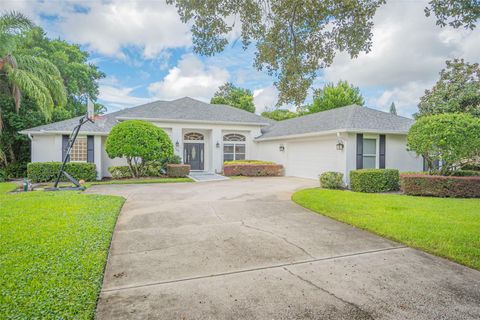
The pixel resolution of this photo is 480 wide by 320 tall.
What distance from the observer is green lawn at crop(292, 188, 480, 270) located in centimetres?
449

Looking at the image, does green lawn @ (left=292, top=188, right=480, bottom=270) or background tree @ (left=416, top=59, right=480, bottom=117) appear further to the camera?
background tree @ (left=416, top=59, right=480, bottom=117)

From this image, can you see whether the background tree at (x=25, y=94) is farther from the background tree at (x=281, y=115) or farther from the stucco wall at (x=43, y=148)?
the background tree at (x=281, y=115)

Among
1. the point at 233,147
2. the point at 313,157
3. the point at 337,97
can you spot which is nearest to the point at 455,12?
the point at 313,157

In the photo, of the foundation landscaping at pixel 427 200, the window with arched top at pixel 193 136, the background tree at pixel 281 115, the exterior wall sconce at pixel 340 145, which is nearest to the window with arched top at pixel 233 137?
the window with arched top at pixel 193 136

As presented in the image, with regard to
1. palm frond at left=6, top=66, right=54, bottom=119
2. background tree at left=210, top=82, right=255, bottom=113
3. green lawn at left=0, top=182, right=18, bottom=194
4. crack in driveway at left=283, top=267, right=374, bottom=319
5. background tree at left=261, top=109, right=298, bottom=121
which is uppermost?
background tree at left=210, top=82, right=255, bottom=113

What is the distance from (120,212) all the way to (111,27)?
7.93m

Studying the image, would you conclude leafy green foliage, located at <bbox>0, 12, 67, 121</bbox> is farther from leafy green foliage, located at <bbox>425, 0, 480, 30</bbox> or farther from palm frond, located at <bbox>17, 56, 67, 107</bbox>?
leafy green foliage, located at <bbox>425, 0, 480, 30</bbox>

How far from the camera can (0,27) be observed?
13.1m

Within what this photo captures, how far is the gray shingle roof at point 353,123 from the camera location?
12820mm

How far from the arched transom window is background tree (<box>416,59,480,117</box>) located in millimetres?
13287

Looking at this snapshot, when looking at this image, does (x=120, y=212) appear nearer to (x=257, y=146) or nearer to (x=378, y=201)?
(x=378, y=201)

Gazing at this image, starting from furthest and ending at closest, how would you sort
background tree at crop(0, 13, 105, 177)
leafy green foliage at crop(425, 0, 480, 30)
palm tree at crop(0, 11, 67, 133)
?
1. background tree at crop(0, 13, 105, 177)
2. palm tree at crop(0, 11, 67, 133)
3. leafy green foliage at crop(425, 0, 480, 30)

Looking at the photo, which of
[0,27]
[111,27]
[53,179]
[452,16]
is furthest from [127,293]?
[0,27]

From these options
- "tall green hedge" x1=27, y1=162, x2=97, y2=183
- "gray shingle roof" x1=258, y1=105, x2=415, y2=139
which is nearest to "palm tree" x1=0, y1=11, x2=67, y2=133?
"tall green hedge" x1=27, y1=162, x2=97, y2=183
